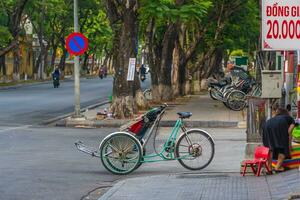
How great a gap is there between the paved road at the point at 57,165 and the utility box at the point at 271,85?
1.41m

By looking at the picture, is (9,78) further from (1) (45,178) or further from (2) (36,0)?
(1) (45,178)

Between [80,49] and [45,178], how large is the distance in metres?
12.7

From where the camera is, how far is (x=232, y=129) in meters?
22.8

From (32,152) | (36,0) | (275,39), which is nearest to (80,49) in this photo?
(32,152)

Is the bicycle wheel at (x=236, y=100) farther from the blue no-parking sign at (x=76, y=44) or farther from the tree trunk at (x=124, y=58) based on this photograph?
the blue no-parking sign at (x=76, y=44)

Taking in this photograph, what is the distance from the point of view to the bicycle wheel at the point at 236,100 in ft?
102

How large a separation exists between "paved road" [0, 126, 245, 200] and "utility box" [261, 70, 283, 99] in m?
1.41

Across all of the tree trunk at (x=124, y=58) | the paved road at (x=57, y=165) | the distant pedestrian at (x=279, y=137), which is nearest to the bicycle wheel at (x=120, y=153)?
the paved road at (x=57, y=165)

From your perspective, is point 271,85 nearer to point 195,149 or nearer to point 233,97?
point 195,149

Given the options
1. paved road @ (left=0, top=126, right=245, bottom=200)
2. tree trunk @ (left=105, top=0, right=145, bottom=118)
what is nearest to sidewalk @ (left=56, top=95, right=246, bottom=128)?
tree trunk @ (left=105, top=0, right=145, bottom=118)

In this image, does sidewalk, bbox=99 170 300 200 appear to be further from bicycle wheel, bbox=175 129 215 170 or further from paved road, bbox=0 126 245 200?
bicycle wheel, bbox=175 129 215 170

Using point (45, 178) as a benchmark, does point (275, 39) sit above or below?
above

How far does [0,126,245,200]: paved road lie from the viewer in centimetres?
1150

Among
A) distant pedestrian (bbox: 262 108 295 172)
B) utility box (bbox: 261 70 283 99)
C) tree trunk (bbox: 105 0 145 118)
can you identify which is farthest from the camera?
tree trunk (bbox: 105 0 145 118)
